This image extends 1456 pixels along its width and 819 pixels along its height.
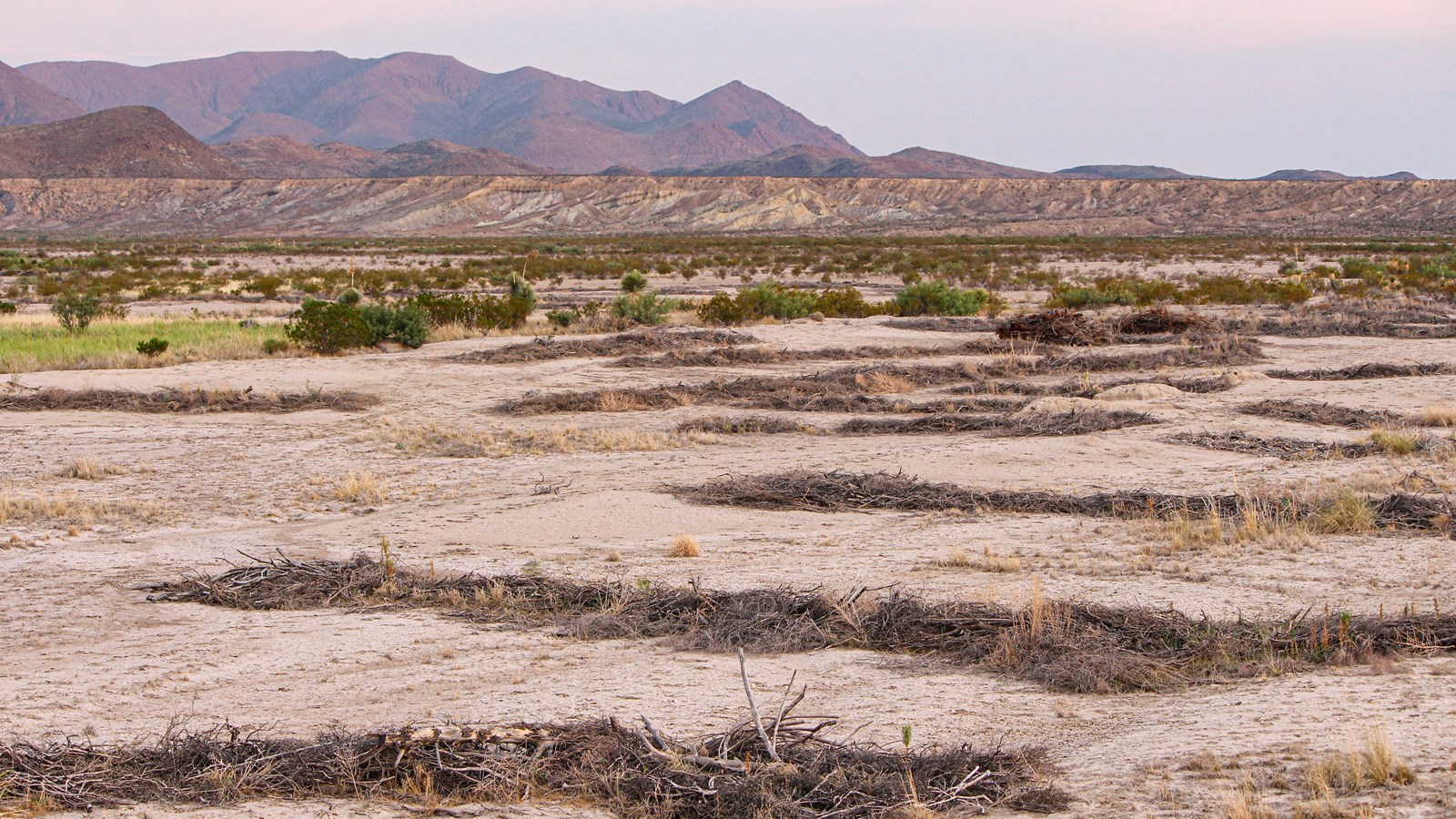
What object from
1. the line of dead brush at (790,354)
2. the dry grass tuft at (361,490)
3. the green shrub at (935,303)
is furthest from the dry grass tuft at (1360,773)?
the green shrub at (935,303)

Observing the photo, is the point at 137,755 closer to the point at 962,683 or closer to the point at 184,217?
the point at 962,683

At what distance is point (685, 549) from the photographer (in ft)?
31.2

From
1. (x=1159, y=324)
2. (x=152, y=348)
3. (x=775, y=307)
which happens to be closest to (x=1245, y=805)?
(x=152, y=348)

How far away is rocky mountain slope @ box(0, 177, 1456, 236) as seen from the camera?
112 metres

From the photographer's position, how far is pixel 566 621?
789cm

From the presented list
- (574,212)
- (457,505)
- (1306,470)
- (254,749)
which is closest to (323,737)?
(254,749)

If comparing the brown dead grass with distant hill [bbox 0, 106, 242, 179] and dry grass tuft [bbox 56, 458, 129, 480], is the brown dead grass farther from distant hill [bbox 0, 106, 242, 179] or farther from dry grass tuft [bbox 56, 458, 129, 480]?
distant hill [bbox 0, 106, 242, 179]

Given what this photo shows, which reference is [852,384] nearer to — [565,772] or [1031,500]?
[1031,500]

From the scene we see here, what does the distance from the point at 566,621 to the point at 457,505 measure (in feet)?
12.8

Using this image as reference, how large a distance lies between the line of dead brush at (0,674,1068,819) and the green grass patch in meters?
15.9

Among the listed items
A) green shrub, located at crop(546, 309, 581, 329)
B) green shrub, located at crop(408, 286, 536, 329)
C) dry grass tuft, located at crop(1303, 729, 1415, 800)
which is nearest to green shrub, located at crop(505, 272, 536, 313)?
green shrub, located at crop(408, 286, 536, 329)

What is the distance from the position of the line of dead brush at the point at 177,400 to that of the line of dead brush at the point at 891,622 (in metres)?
8.06

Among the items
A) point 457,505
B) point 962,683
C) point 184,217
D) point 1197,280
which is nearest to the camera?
point 962,683

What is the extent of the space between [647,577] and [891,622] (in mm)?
1992
